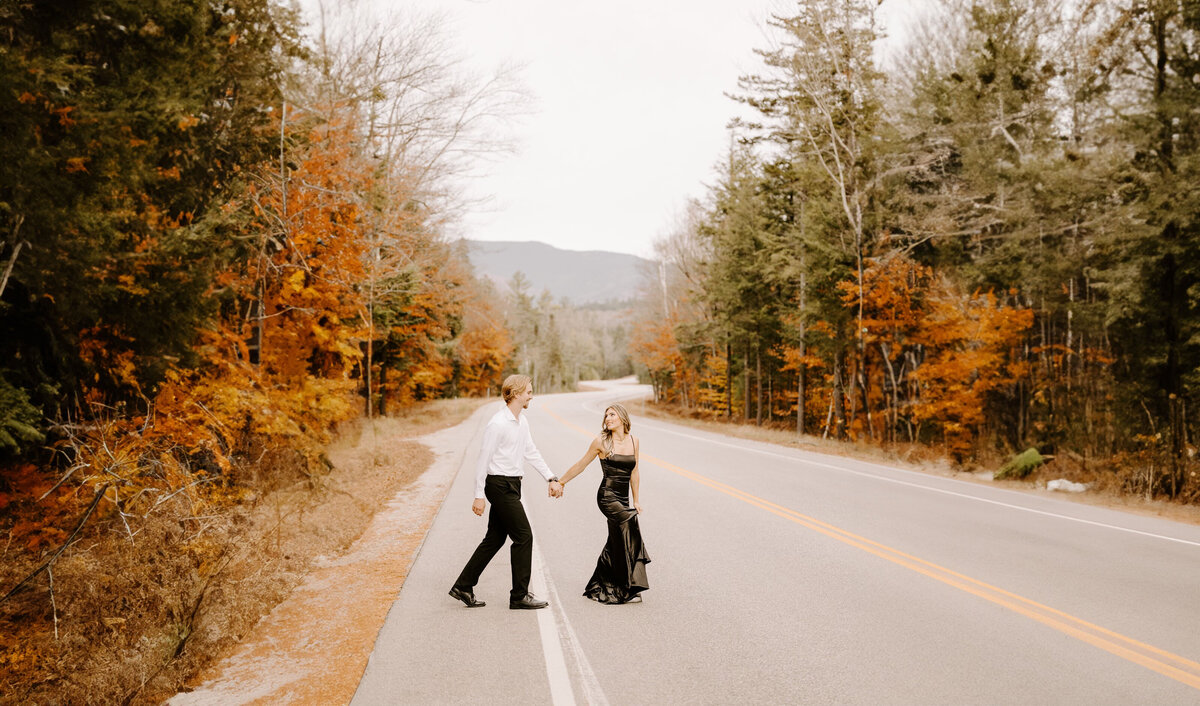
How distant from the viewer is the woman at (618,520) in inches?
234

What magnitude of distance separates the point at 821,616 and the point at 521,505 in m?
2.59

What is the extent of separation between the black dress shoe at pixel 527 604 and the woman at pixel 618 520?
0.52m

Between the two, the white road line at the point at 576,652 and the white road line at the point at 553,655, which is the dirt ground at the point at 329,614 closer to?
the white road line at the point at 553,655

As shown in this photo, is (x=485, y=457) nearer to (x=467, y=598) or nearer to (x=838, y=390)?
(x=467, y=598)

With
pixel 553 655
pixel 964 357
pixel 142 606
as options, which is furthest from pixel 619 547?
pixel 964 357

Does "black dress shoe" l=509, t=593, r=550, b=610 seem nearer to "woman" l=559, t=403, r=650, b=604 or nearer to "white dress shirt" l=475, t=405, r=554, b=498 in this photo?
"woman" l=559, t=403, r=650, b=604

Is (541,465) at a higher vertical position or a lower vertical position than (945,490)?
higher

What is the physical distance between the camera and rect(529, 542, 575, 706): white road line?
4172 millimetres

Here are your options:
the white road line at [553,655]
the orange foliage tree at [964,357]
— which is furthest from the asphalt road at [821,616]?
the orange foliage tree at [964,357]

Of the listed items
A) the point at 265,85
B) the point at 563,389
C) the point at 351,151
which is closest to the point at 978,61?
the point at 351,151

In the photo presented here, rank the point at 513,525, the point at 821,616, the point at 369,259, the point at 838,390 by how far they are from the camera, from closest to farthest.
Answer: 1. the point at 821,616
2. the point at 513,525
3. the point at 369,259
4. the point at 838,390

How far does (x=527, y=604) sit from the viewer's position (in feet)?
19.0

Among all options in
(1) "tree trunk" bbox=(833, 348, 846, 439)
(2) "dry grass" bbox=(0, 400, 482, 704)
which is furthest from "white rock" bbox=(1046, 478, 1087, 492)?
(2) "dry grass" bbox=(0, 400, 482, 704)

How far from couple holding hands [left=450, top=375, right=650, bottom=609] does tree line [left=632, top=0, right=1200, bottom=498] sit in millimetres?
11693
